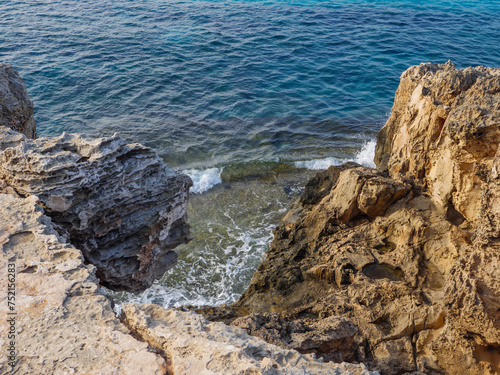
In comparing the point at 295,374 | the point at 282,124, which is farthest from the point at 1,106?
the point at 282,124

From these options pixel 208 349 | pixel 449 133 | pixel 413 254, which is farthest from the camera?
pixel 413 254

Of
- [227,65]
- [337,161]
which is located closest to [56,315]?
[337,161]

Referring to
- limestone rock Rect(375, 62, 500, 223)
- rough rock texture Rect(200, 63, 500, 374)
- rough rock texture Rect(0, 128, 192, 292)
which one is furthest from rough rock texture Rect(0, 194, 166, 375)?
limestone rock Rect(375, 62, 500, 223)

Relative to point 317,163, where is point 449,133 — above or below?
above

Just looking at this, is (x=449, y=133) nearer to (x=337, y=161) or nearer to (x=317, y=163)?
(x=317, y=163)

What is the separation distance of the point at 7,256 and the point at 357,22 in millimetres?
29213

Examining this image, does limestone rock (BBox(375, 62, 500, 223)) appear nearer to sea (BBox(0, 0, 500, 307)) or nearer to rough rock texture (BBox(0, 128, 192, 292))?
rough rock texture (BBox(0, 128, 192, 292))

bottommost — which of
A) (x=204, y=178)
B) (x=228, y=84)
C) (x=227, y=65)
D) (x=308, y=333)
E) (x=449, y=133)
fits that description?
(x=204, y=178)

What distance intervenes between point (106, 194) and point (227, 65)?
17.6 m

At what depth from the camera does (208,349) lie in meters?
3.89

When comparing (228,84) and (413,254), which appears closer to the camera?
(413,254)

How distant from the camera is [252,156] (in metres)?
16.5

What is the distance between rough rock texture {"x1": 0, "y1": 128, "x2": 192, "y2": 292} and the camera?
6.16 metres

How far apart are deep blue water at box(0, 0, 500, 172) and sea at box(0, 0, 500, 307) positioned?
92 millimetres
